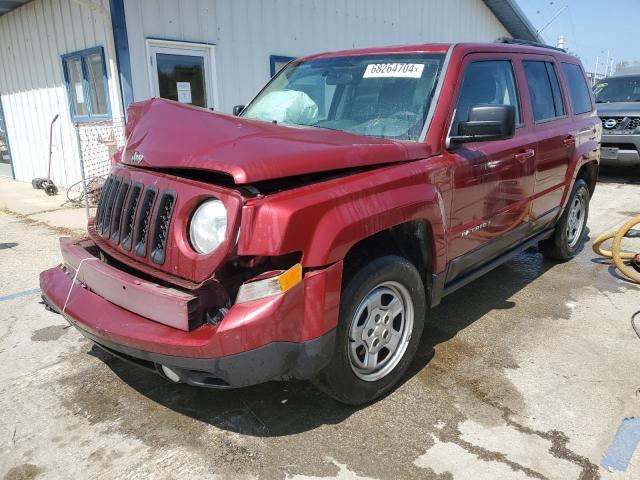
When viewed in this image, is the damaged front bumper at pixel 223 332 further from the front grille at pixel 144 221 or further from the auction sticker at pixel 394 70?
the auction sticker at pixel 394 70

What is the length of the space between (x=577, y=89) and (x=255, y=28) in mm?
5860

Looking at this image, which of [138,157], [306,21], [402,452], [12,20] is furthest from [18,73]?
[402,452]

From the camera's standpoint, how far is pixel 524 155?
3.76m

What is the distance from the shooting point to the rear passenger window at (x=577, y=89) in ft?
15.7

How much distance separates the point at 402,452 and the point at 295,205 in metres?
1.32

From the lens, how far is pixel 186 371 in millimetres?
2209

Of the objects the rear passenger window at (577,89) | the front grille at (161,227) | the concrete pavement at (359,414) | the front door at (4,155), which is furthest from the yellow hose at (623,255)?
the front door at (4,155)

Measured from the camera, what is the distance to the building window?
315 inches

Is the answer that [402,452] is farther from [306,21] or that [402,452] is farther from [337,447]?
[306,21]

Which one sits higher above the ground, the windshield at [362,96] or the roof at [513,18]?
the roof at [513,18]

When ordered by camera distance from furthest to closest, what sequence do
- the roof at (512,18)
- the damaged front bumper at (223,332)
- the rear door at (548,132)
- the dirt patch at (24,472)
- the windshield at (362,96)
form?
the roof at (512,18) < the rear door at (548,132) < the windshield at (362,96) < the dirt patch at (24,472) < the damaged front bumper at (223,332)

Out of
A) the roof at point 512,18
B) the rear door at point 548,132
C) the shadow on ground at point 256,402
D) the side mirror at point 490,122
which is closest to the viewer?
the shadow on ground at point 256,402

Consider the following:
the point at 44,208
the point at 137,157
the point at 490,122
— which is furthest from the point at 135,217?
the point at 44,208

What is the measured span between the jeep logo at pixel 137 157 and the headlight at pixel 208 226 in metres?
0.59
